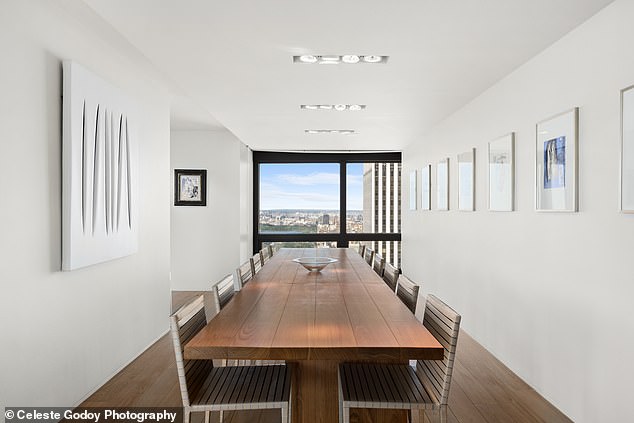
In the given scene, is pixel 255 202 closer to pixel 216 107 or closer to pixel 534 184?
pixel 216 107

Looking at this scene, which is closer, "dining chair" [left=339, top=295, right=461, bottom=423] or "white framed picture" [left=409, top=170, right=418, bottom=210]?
"dining chair" [left=339, top=295, right=461, bottom=423]

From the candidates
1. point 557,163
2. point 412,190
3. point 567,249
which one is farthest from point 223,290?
point 412,190

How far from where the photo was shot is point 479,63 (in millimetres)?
Result: 3166

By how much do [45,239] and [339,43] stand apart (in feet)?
6.60

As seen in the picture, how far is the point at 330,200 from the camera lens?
8.71m

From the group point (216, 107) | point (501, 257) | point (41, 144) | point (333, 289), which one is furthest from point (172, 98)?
point (501, 257)

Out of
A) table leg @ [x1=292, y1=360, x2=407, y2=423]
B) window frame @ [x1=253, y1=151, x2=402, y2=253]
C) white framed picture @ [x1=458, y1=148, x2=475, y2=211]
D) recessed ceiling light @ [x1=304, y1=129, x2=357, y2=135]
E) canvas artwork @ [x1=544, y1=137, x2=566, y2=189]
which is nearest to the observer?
table leg @ [x1=292, y1=360, x2=407, y2=423]

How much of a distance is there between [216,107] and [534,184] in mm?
2975

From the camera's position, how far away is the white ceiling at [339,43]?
229 centimetres

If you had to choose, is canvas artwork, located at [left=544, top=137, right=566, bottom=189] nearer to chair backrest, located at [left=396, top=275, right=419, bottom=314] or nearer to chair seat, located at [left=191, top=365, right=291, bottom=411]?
chair backrest, located at [left=396, top=275, right=419, bottom=314]

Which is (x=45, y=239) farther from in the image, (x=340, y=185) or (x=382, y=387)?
(x=340, y=185)

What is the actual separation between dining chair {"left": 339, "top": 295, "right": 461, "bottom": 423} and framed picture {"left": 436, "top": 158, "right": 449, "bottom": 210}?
3.20 meters

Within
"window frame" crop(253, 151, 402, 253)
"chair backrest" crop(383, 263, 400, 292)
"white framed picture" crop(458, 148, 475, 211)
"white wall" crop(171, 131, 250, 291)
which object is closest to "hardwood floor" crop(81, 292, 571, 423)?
"chair backrest" crop(383, 263, 400, 292)

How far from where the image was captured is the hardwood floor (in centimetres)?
272
